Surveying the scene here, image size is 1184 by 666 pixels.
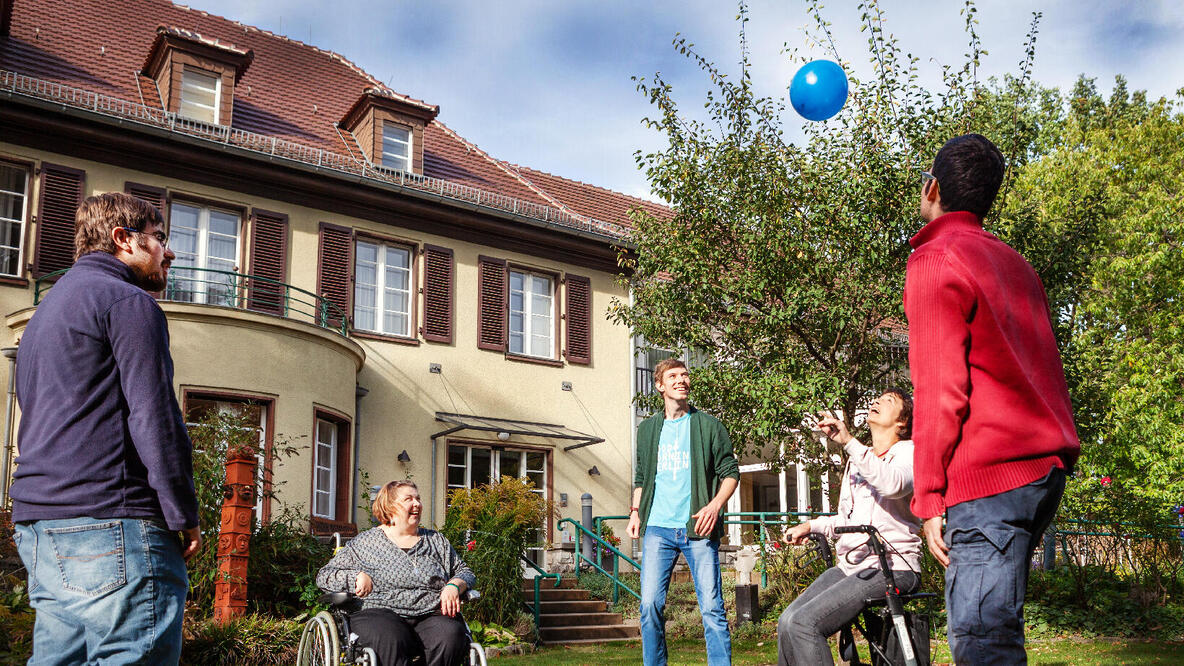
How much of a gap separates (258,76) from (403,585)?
1491cm

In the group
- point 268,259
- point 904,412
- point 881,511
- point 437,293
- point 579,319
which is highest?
point 268,259

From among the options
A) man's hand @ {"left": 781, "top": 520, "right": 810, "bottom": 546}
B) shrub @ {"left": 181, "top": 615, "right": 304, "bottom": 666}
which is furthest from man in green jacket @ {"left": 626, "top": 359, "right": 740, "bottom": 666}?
shrub @ {"left": 181, "top": 615, "right": 304, "bottom": 666}

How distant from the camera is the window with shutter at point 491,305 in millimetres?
17875

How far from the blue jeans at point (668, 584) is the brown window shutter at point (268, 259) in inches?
414

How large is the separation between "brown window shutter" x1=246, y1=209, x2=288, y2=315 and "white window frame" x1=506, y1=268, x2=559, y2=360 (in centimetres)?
407

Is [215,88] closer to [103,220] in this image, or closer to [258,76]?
[258,76]

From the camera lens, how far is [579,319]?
19000 mm

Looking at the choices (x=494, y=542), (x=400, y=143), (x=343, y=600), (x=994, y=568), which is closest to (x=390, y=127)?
(x=400, y=143)

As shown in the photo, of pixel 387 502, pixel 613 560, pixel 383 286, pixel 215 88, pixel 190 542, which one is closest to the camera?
pixel 190 542

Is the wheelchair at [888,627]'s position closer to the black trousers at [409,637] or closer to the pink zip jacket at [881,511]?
the pink zip jacket at [881,511]

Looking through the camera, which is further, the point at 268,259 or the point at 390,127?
the point at 390,127

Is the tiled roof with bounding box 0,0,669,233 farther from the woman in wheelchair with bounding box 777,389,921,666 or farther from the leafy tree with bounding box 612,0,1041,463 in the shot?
the woman in wheelchair with bounding box 777,389,921,666

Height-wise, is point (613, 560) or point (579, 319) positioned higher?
point (579, 319)

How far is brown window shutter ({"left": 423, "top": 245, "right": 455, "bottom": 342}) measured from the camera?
56.6ft
